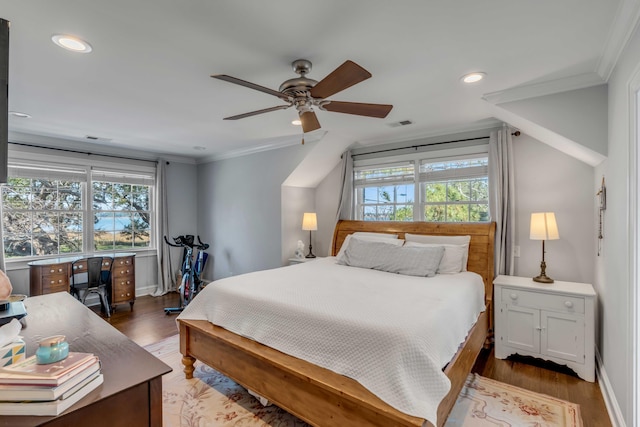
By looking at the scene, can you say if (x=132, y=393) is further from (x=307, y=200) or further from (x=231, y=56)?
(x=307, y=200)

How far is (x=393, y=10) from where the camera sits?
1579mm

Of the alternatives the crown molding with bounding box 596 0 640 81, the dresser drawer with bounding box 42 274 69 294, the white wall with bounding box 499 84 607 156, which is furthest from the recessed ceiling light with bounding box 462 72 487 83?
the dresser drawer with bounding box 42 274 69 294

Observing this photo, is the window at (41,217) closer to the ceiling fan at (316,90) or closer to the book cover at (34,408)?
the ceiling fan at (316,90)

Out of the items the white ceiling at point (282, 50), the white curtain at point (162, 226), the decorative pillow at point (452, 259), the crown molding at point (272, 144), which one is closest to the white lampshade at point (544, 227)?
the decorative pillow at point (452, 259)

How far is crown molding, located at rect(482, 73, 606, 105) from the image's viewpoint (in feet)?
7.71

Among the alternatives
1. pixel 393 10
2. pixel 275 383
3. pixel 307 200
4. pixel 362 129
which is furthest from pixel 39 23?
pixel 307 200

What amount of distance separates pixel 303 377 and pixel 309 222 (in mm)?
2952

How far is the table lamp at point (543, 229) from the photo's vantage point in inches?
115

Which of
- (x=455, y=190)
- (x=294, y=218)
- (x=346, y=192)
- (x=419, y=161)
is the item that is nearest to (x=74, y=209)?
(x=294, y=218)

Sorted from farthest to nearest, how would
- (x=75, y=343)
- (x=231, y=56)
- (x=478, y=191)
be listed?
(x=478, y=191) < (x=231, y=56) < (x=75, y=343)

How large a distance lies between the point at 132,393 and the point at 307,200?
405 cm

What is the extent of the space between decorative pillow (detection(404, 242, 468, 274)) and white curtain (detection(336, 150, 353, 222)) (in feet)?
5.48

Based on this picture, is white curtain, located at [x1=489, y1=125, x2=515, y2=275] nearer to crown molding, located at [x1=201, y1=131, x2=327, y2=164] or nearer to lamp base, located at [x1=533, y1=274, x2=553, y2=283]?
lamp base, located at [x1=533, y1=274, x2=553, y2=283]

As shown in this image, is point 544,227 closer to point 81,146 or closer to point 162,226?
point 162,226
